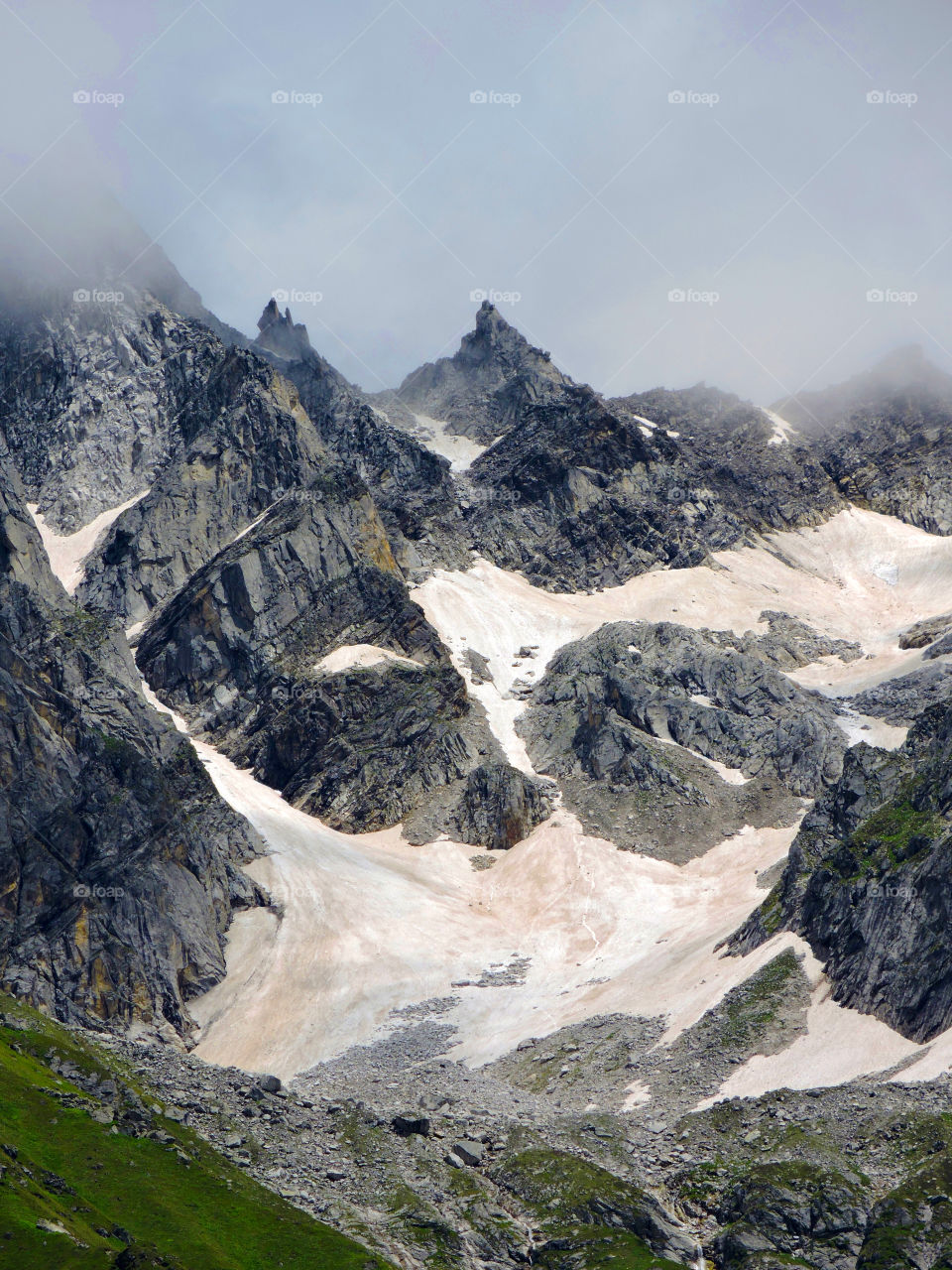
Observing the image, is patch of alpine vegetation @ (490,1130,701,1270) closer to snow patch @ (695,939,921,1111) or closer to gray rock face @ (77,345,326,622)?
snow patch @ (695,939,921,1111)

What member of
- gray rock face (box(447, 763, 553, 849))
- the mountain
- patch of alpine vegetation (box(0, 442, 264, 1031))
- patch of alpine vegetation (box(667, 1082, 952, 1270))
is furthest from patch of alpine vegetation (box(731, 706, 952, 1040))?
patch of alpine vegetation (box(0, 442, 264, 1031))

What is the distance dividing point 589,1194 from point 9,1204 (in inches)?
1049

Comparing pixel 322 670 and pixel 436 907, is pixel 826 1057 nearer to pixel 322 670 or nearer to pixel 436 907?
pixel 436 907

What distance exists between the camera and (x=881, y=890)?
8031cm

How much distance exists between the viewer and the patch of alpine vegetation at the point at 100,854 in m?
91.4

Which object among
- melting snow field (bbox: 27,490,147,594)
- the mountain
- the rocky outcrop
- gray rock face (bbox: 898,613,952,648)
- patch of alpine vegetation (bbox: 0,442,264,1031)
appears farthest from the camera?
melting snow field (bbox: 27,490,147,594)

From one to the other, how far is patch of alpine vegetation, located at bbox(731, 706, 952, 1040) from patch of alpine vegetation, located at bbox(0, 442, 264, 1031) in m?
43.7

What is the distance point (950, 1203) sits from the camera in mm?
54250

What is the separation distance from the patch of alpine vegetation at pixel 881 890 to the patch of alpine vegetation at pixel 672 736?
29.6 m

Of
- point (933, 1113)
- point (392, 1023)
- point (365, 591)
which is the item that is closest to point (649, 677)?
point (365, 591)

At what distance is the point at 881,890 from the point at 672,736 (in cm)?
6714

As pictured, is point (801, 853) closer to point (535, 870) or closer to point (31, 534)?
point (535, 870)

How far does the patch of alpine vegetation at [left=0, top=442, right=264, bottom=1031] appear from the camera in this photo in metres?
91.4

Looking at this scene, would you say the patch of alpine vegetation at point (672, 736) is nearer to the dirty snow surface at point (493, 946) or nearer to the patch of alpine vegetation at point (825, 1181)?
the dirty snow surface at point (493, 946)
